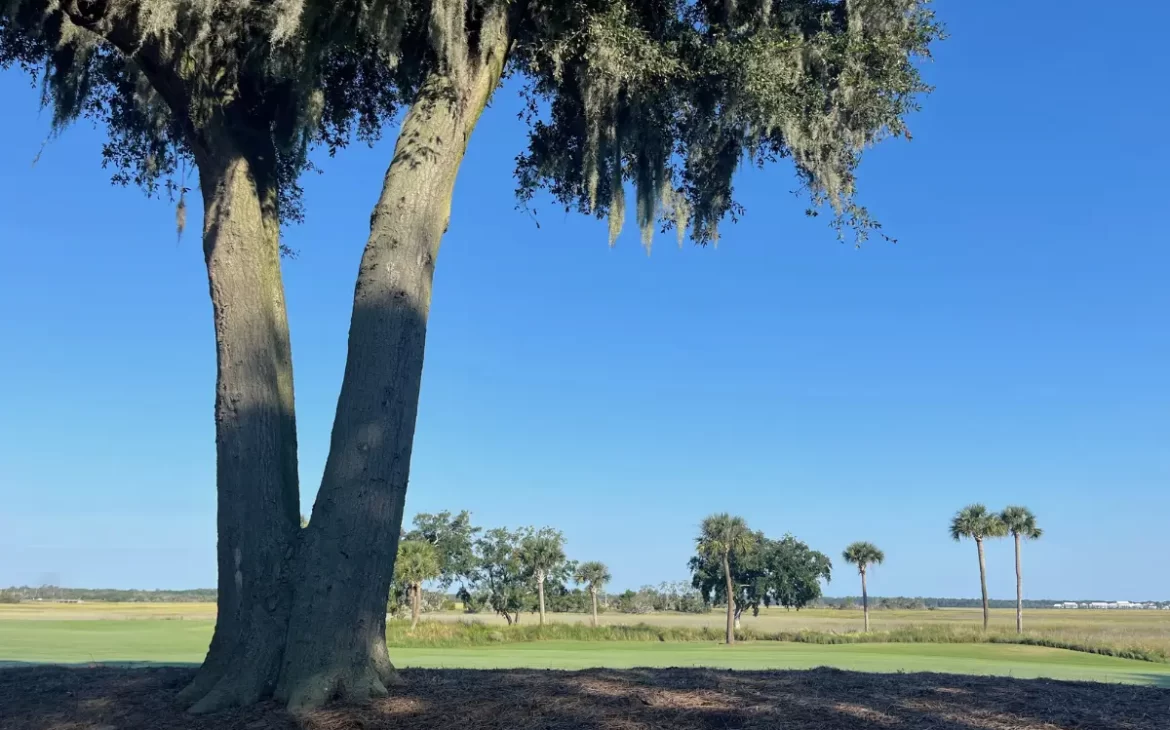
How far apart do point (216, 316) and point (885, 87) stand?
655 centimetres

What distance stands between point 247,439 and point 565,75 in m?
4.74

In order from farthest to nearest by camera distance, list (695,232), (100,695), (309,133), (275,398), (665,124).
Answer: (695,232)
(665,124)
(309,133)
(275,398)
(100,695)

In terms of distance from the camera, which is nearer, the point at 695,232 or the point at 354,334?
the point at 354,334

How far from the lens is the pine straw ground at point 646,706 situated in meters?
4.86

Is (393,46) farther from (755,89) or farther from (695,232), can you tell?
(695,232)

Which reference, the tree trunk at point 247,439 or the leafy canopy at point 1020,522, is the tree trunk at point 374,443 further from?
the leafy canopy at point 1020,522

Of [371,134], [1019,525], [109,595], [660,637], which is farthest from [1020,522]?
[109,595]

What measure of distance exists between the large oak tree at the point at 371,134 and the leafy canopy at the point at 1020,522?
5660 cm

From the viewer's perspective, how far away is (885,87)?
8703 millimetres

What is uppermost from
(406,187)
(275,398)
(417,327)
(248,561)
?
(406,187)

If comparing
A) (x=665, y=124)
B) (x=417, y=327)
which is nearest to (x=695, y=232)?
(x=665, y=124)

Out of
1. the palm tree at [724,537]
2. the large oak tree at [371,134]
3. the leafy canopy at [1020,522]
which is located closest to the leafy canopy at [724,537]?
the palm tree at [724,537]

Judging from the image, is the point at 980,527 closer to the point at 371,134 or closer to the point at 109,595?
the point at 371,134

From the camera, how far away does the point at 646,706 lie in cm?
519
